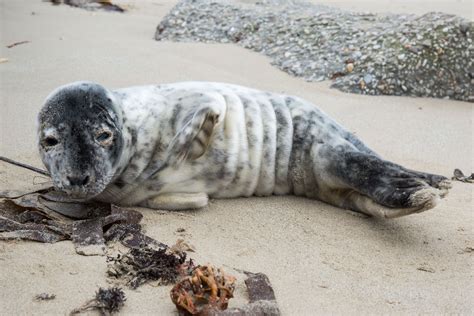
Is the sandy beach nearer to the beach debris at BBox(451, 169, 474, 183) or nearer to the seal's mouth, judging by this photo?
the beach debris at BBox(451, 169, 474, 183)

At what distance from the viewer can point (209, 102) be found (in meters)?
3.30

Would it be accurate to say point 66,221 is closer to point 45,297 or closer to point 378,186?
point 45,297

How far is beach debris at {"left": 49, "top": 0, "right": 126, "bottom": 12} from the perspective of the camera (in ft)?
27.7

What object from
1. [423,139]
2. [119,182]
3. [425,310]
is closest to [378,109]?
[423,139]

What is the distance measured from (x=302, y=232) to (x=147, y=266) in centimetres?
79

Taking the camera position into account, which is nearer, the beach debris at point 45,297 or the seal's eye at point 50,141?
the beach debris at point 45,297

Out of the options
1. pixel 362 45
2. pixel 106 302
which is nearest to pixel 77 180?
pixel 106 302

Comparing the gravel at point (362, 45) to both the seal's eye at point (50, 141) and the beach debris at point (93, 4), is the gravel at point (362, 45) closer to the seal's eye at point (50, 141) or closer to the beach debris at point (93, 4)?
the beach debris at point (93, 4)

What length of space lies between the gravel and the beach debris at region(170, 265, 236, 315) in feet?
10.6

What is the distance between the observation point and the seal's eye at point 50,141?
9.68 ft

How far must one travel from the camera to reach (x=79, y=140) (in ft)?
9.66

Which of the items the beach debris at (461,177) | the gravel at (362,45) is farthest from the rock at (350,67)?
the beach debris at (461,177)

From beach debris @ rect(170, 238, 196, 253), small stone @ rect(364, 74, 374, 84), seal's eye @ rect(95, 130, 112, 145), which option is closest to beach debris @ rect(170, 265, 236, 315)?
beach debris @ rect(170, 238, 196, 253)

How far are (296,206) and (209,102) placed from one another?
0.63m
